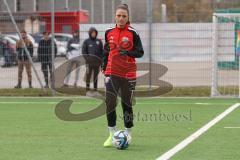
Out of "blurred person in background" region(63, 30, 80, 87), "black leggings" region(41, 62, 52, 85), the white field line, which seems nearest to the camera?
the white field line

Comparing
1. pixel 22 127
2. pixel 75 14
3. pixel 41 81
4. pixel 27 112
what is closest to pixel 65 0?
pixel 75 14

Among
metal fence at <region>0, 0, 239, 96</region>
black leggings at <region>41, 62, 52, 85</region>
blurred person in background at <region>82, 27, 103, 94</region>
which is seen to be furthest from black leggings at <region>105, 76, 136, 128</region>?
black leggings at <region>41, 62, 52, 85</region>

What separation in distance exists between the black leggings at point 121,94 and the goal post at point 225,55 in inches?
347

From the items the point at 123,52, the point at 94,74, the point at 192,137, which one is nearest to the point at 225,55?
the point at 94,74

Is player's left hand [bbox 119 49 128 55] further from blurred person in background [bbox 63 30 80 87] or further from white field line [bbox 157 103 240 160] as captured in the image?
blurred person in background [bbox 63 30 80 87]

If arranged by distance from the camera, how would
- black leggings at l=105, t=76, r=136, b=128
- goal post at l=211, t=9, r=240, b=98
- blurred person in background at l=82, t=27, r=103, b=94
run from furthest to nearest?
blurred person in background at l=82, t=27, r=103, b=94
goal post at l=211, t=9, r=240, b=98
black leggings at l=105, t=76, r=136, b=128

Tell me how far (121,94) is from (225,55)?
932cm

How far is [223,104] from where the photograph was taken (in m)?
16.6

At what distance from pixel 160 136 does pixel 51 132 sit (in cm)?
197

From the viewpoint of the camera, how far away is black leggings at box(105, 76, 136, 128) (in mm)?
9883

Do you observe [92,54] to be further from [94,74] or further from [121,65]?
[121,65]

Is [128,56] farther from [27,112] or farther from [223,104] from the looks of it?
[223,104]

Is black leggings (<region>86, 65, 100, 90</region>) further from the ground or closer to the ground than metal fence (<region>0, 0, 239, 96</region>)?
closer to the ground

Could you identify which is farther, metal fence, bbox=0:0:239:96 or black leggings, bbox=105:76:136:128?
metal fence, bbox=0:0:239:96
